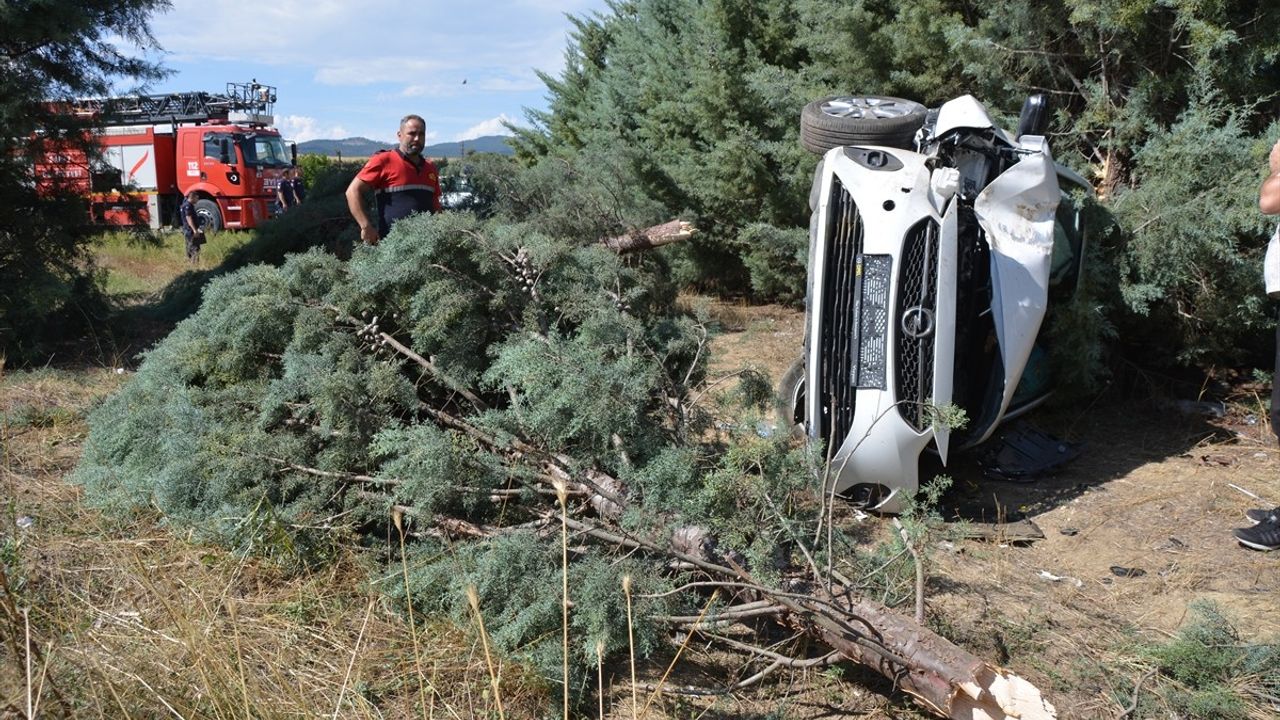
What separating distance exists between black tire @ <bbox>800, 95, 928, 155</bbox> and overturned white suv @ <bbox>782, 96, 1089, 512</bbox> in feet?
0.52

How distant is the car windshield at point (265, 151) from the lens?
21109 millimetres

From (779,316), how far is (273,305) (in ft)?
18.5

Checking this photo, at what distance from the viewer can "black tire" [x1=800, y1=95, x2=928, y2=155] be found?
16.8 feet

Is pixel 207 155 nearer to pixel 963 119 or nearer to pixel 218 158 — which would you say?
pixel 218 158

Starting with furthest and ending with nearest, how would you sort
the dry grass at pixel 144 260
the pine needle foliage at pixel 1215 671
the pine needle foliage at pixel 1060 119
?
the dry grass at pixel 144 260 < the pine needle foliage at pixel 1060 119 < the pine needle foliage at pixel 1215 671

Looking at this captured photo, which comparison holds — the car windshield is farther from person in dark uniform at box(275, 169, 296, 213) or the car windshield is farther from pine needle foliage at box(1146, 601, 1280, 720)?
pine needle foliage at box(1146, 601, 1280, 720)

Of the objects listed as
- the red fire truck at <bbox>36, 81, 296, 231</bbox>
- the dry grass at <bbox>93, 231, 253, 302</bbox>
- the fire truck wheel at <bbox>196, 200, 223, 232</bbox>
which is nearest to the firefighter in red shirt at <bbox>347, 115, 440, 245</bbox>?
the dry grass at <bbox>93, 231, 253, 302</bbox>

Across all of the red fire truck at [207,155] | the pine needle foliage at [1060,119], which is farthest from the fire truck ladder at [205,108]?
the pine needle foliage at [1060,119]

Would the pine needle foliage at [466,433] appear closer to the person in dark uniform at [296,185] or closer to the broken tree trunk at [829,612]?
the broken tree trunk at [829,612]

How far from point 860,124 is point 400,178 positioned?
3282 millimetres

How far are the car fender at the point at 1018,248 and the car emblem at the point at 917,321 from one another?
0.48m

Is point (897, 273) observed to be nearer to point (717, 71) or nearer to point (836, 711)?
point (836, 711)

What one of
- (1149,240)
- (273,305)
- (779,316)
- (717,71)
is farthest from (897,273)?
(717,71)

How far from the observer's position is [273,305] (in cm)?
482
